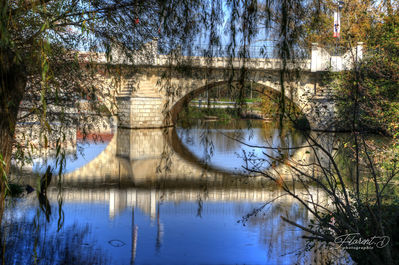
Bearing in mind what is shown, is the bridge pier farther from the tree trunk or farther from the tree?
the tree trunk

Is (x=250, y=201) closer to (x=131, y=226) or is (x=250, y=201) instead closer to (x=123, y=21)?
(x=131, y=226)

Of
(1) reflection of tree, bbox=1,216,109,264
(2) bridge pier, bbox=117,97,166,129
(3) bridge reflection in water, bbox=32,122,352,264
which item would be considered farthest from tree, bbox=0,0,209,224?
(2) bridge pier, bbox=117,97,166,129

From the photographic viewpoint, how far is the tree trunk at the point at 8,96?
2713 millimetres

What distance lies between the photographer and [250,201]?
30.5 ft

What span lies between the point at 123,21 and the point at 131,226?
14.3 ft

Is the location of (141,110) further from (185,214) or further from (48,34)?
(48,34)

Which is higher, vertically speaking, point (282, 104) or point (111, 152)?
point (282, 104)

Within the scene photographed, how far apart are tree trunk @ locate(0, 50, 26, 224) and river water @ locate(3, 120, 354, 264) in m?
0.41

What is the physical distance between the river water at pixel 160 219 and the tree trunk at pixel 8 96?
407mm

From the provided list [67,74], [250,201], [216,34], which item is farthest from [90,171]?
[216,34]

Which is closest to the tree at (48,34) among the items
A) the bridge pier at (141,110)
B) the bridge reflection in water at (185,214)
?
the bridge reflection in water at (185,214)

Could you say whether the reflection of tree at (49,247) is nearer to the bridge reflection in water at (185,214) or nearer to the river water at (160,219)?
the river water at (160,219)

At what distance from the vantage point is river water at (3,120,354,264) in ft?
19.9

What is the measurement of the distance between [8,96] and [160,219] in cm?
524
